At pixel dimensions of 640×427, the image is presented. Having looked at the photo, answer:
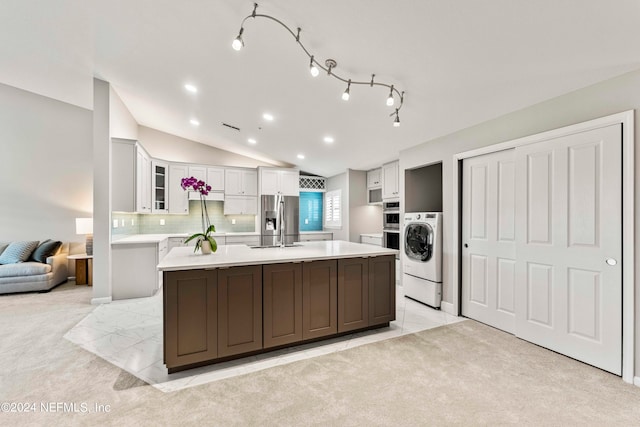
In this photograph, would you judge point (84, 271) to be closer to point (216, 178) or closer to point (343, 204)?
point (216, 178)

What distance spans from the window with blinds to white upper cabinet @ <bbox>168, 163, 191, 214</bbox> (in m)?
3.27

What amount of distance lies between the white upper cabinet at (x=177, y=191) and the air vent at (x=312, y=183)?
2705mm

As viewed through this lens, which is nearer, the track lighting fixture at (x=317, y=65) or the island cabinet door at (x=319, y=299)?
the track lighting fixture at (x=317, y=65)

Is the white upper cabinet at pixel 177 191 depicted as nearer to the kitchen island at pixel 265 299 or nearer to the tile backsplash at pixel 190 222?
the tile backsplash at pixel 190 222

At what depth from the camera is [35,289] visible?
441 cm

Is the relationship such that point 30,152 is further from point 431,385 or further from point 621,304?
A: point 621,304

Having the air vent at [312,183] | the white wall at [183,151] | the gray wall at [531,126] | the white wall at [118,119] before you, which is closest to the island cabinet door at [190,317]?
the gray wall at [531,126]

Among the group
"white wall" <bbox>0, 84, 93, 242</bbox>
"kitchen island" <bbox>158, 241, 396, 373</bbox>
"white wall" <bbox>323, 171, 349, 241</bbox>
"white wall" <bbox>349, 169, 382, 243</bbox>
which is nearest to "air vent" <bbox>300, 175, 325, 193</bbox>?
"white wall" <bbox>323, 171, 349, 241</bbox>

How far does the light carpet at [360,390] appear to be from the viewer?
1682 millimetres

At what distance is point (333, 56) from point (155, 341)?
3.22 meters

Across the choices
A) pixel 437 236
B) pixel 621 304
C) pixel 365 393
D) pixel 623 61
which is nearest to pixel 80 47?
pixel 365 393

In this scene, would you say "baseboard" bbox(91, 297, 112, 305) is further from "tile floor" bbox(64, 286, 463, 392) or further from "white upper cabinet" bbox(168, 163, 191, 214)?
"white upper cabinet" bbox(168, 163, 191, 214)

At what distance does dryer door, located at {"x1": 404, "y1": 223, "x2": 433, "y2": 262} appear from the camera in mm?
3738

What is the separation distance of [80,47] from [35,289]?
3841 millimetres
